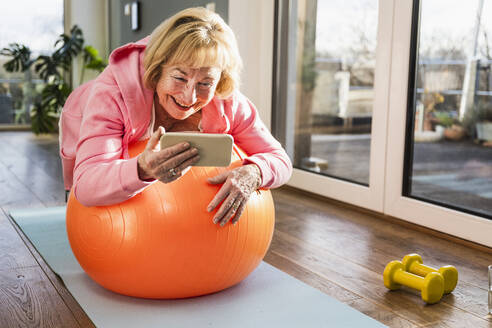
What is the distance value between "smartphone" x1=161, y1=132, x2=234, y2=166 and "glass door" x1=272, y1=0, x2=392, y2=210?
1.56 meters

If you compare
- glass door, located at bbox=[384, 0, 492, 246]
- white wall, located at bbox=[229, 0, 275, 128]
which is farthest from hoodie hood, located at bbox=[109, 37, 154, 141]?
white wall, located at bbox=[229, 0, 275, 128]

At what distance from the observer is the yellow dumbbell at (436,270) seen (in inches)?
70.2

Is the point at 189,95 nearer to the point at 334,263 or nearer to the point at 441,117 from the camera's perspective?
the point at 334,263

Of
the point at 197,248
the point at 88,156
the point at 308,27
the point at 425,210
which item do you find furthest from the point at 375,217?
the point at 88,156

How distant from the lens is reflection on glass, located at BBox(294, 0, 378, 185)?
2963 millimetres

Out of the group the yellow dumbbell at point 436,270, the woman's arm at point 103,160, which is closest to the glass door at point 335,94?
the yellow dumbbell at point 436,270

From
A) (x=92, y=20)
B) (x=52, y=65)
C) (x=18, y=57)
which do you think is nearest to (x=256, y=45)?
(x=52, y=65)

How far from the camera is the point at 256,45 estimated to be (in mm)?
3697

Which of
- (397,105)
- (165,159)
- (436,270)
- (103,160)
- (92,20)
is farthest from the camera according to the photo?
(92,20)

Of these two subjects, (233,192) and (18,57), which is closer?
(233,192)

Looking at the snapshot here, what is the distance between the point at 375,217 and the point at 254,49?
1499 mm

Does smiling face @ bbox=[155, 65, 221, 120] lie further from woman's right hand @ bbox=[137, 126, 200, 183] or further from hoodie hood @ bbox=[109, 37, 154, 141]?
woman's right hand @ bbox=[137, 126, 200, 183]

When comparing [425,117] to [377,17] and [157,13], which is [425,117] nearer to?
[377,17]

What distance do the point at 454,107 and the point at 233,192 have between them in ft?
4.56
